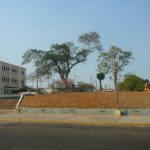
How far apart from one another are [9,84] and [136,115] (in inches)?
4269

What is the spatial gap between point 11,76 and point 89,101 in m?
104

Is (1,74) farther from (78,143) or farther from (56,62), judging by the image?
(78,143)

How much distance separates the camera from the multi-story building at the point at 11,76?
13020 centimetres

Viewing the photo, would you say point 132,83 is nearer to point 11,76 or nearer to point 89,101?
point 89,101

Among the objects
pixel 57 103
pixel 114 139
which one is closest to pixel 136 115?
pixel 57 103

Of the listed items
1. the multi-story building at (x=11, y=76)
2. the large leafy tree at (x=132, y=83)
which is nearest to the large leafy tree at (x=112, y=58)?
the large leafy tree at (x=132, y=83)

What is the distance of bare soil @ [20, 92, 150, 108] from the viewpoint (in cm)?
3597

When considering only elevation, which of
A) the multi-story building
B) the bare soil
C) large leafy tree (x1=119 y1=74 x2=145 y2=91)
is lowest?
the bare soil

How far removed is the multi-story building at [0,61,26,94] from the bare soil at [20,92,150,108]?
8557cm

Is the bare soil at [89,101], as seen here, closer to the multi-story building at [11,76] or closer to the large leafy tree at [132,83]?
the large leafy tree at [132,83]

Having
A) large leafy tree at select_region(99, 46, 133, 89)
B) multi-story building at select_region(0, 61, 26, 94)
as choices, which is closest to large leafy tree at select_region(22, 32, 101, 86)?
large leafy tree at select_region(99, 46, 133, 89)

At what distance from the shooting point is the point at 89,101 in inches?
1494

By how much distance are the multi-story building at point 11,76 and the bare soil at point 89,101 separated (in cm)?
8557

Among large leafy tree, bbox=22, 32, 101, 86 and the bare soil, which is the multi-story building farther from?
the bare soil
